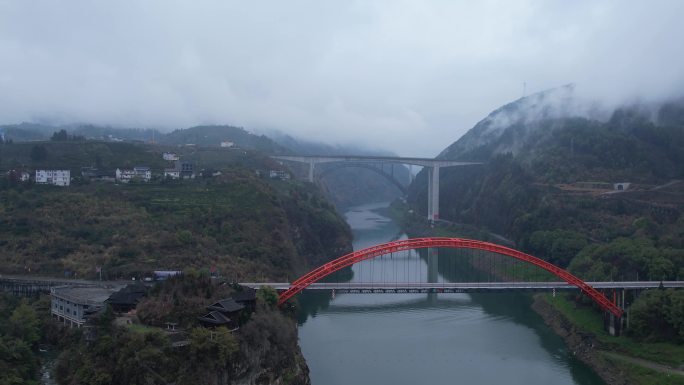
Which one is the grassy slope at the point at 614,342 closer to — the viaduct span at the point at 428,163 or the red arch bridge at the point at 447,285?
the red arch bridge at the point at 447,285

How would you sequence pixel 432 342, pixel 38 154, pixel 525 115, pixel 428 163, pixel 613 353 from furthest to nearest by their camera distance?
1. pixel 525 115
2. pixel 428 163
3. pixel 38 154
4. pixel 432 342
5. pixel 613 353

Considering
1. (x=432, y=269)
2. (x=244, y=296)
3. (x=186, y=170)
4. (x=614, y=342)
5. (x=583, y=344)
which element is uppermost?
(x=186, y=170)

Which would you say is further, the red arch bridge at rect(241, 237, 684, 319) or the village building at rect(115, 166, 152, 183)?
the village building at rect(115, 166, 152, 183)

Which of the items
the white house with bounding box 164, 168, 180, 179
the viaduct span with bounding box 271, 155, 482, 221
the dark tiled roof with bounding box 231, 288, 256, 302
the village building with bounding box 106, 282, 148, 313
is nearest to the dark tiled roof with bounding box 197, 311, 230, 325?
the dark tiled roof with bounding box 231, 288, 256, 302

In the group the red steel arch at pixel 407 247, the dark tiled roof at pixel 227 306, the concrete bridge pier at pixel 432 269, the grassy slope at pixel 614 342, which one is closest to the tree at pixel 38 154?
the red steel arch at pixel 407 247

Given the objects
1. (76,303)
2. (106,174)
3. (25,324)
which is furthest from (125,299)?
(106,174)

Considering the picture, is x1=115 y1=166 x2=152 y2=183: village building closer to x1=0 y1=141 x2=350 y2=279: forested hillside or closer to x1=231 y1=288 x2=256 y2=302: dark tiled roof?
x1=0 y1=141 x2=350 y2=279: forested hillside

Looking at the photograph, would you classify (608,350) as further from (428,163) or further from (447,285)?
(428,163)
